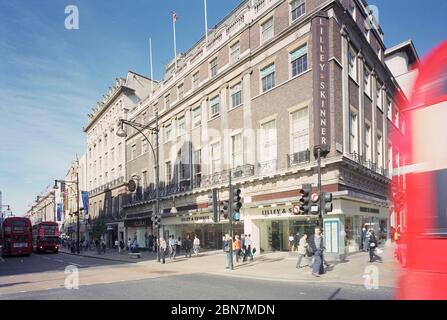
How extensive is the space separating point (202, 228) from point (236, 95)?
12.3 m

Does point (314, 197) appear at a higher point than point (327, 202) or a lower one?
higher

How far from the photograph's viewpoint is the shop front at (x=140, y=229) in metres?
38.4

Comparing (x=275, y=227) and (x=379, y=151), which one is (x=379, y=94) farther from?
(x=275, y=227)

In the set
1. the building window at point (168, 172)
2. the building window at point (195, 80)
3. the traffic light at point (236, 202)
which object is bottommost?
the traffic light at point (236, 202)

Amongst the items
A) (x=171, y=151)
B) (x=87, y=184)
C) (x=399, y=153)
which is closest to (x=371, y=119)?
(x=171, y=151)

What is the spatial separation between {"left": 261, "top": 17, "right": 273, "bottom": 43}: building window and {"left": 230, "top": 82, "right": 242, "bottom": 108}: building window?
3697 millimetres

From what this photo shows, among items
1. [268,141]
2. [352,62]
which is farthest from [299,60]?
[268,141]

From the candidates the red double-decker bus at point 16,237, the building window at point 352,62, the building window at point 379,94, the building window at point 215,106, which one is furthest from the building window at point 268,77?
the red double-decker bus at point 16,237

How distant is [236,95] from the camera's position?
88.4 feet

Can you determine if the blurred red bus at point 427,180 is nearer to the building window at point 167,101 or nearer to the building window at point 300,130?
the building window at point 300,130

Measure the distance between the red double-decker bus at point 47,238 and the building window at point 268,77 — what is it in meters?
30.1

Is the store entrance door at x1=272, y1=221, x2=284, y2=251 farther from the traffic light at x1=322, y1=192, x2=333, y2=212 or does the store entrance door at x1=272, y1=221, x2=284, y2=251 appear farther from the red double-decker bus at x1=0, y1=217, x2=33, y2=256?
the red double-decker bus at x1=0, y1=217, x2=33, y2=256

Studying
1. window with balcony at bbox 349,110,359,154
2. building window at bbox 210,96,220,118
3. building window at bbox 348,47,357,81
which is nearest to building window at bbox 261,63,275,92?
building window at bbox 348,47,357,81

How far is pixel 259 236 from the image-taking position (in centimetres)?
2461
